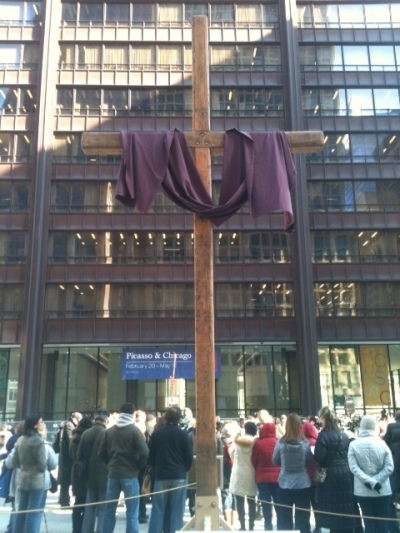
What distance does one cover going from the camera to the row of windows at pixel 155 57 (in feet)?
125

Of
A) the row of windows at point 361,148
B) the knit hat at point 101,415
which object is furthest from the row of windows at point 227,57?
the knit hat at point 101,415

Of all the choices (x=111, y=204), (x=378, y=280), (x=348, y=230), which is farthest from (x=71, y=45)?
(x=378, y=280)

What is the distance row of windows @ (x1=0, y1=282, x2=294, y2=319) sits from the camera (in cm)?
3450

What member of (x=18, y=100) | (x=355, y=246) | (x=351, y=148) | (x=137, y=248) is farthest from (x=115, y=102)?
(x=355, y=246)

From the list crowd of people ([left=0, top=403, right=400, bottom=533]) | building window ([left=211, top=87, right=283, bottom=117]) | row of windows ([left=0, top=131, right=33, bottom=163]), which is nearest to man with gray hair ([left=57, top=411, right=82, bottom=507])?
crowd of people ([left=0, top=403, right=400, bottom=533])

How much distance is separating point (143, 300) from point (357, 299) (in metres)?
13.4

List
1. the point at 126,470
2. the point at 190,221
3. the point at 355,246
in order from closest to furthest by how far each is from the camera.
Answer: the point at 126,470 → the point at 355,246 → the point at 190,221

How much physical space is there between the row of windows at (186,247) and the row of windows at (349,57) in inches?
454

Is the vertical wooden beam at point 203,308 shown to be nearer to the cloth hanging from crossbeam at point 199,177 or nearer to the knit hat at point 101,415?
the cloth hanging from crossbeam at point 199,177

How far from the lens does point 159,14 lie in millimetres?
38812

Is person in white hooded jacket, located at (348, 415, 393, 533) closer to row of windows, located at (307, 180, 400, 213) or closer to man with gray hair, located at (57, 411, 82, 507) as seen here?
man with gray hair, located at (57, 411, 82, 507)

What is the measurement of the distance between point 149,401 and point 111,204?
12.7 meters

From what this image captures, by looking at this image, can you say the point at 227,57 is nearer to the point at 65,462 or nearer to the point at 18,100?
the point at 18,100

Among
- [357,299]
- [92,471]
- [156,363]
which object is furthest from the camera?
[357,299]
